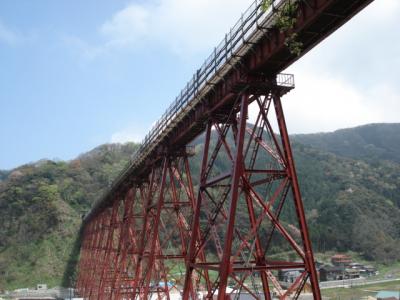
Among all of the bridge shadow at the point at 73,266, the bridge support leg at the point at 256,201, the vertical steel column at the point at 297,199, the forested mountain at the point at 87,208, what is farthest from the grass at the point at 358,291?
the vertical steel column at the point at 297,199

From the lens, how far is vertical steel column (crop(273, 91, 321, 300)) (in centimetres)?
1187

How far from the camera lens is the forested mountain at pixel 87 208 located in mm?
64750

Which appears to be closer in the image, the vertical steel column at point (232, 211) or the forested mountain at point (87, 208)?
the vertical steel column at point (232, 211)

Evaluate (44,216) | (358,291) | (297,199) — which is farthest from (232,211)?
(44,216)

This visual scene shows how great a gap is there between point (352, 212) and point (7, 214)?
61523 millimetres

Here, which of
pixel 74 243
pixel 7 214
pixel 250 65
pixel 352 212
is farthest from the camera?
pixel 352 212

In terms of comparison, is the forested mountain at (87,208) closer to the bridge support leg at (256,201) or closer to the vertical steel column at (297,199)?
the bridge support leg at (256,201)

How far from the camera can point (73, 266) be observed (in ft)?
211

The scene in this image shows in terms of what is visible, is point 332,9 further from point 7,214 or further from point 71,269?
point 7,214

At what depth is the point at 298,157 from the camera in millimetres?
113812

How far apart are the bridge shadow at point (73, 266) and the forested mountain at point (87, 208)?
0.44 ft

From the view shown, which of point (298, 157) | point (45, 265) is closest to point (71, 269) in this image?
point (45, 265)

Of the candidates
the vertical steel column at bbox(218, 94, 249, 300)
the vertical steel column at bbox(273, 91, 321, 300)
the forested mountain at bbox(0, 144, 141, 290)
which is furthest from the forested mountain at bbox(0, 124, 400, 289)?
the vertical steel column at bbox(273, 91, 321, 300)

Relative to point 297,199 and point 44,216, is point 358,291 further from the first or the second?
point 44,216
